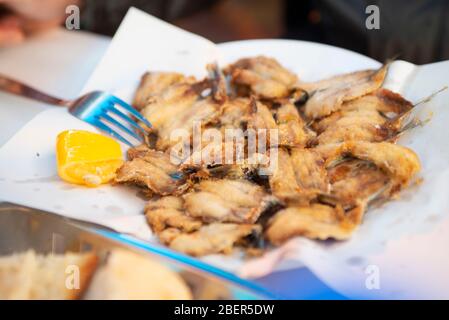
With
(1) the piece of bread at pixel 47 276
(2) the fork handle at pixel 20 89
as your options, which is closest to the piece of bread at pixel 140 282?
(1) the piece of bread at pixel 47 276

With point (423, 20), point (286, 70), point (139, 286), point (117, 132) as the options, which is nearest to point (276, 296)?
point (139, 286)

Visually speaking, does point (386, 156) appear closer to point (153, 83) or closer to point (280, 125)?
point (280, 125)

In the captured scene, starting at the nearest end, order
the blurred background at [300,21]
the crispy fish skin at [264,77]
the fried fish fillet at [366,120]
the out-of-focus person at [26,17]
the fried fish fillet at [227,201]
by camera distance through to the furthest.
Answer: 1. the fried fish fillet at [227,201]
2. the fried fish fillet at [366,120]
3. the crispy fish skin at [264,77]
4. the out-of-focus person at [26,17]
5. the blurred background at [300,21]

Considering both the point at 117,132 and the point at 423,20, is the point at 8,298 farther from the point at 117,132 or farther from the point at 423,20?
the point at 423,20

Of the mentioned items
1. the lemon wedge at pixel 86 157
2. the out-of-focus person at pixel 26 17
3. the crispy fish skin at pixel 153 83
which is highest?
the out-of-focus person at pixel 26 17

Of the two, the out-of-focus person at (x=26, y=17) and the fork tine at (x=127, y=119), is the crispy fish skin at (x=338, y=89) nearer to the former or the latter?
the fork tine at (x=127, y=119)

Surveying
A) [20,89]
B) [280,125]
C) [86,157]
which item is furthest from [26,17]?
[280,125]
